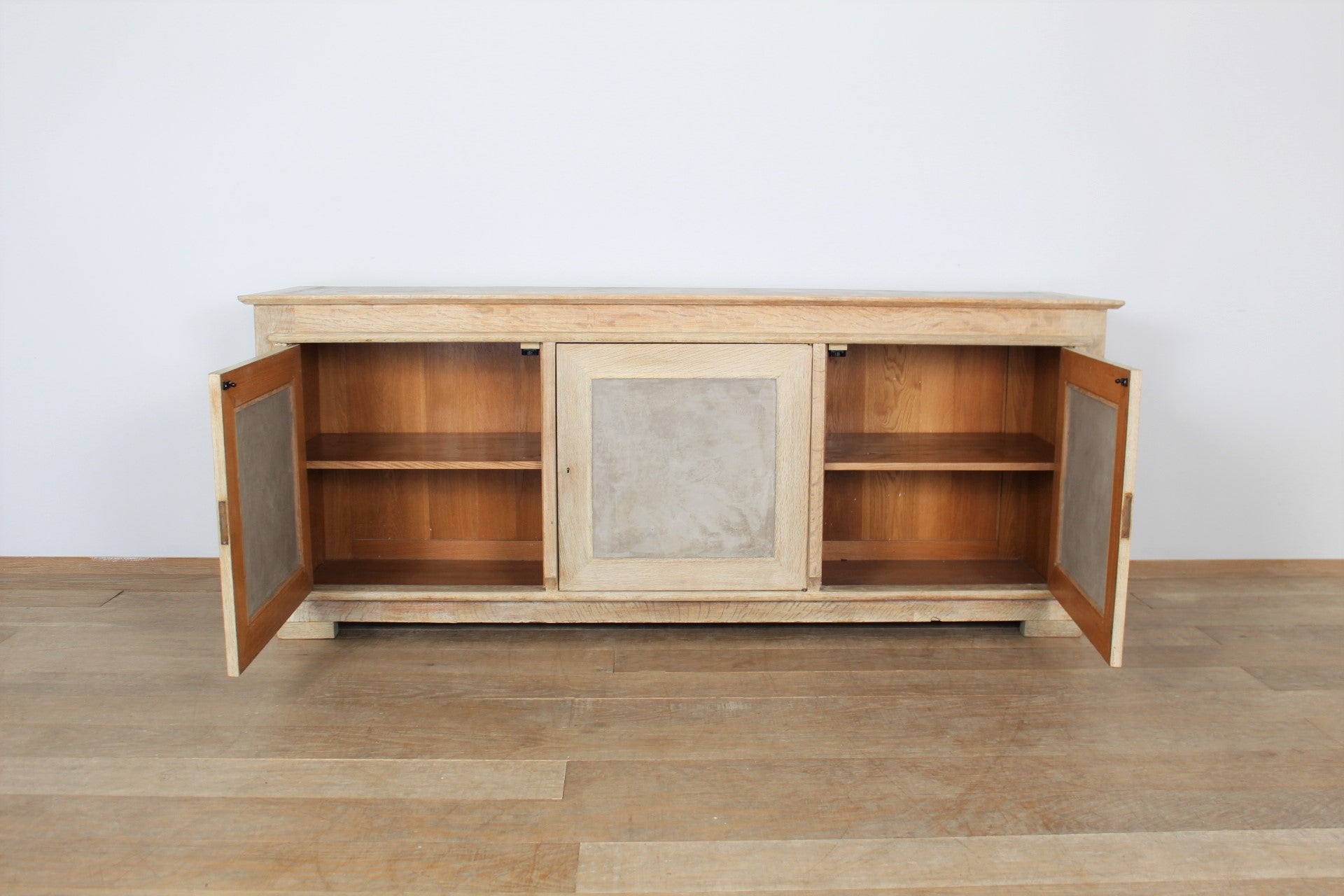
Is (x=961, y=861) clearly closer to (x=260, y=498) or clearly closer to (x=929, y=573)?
(x=929, y=573)

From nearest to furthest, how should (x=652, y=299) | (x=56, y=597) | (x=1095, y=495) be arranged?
(x=1095, y=495), (x=652, y=299), (x=56, y=597)

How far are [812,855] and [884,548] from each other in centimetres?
149

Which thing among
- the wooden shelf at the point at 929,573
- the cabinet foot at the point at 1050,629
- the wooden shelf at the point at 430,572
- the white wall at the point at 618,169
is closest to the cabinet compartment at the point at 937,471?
the wooden shelf at the point at 929,573

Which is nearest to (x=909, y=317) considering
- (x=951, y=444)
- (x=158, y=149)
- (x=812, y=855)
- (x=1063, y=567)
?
(x=951, y=444)

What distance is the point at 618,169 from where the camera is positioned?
3201 mm

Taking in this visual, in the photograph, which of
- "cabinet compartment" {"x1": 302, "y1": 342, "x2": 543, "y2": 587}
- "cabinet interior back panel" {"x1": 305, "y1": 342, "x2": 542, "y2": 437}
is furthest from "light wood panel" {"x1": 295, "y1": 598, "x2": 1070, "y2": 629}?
"cabinet interior back panel" {"x1": 305, "y1": 342, "x2": 542, "y2": 437}

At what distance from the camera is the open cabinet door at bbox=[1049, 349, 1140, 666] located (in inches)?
93.7

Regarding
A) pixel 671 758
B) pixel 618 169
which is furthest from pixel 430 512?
pixel 671 758

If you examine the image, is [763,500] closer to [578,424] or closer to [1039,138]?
[578,424]

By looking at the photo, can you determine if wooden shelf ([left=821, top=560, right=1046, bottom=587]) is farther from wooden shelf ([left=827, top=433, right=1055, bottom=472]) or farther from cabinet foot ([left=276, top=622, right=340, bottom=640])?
cabinet foot ([left=276, top=622, right=340, bottom=640])

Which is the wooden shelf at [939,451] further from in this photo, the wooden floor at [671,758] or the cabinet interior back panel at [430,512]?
the cabinet interior back panel at [430,512]

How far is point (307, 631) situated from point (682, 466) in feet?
3.69

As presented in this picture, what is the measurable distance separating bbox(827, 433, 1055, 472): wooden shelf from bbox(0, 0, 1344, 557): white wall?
0.49 metres

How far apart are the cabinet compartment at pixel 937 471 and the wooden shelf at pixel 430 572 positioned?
905mm
